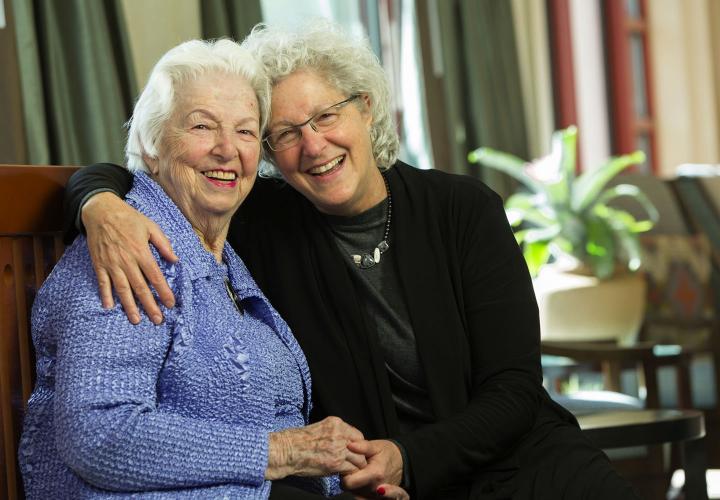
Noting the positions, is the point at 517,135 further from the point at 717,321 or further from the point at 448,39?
the point at 717,321

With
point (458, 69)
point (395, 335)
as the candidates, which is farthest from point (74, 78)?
point (458, 69)

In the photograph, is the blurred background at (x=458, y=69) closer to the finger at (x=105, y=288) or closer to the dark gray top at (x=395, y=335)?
the dark gray top at (x=395, y=335)

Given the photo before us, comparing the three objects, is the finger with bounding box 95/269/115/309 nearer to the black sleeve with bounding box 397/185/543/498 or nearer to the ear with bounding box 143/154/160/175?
the ear with bounding box 143/154/160/175

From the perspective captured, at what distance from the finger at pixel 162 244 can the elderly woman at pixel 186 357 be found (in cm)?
2

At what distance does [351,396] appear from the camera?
175 centimetres

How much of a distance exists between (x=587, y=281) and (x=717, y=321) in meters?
0.50

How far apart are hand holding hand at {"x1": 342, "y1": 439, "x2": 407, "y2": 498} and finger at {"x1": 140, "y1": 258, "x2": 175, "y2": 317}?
1.17 feet

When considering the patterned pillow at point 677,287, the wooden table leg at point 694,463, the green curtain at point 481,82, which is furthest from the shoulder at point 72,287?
the green curtain at point 481,82

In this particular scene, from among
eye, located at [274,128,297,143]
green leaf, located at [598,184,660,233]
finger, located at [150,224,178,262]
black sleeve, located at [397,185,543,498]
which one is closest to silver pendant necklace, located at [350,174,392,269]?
black sleeve, located at [397,185,543,498]

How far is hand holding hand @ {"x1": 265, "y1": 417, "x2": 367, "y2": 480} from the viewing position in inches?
56.7

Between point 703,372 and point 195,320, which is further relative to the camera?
point 703,372

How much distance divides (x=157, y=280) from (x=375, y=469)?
0.45 m

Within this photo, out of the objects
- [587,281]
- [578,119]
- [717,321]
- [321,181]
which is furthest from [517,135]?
[321,181]

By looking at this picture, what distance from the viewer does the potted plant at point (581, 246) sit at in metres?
3.65
